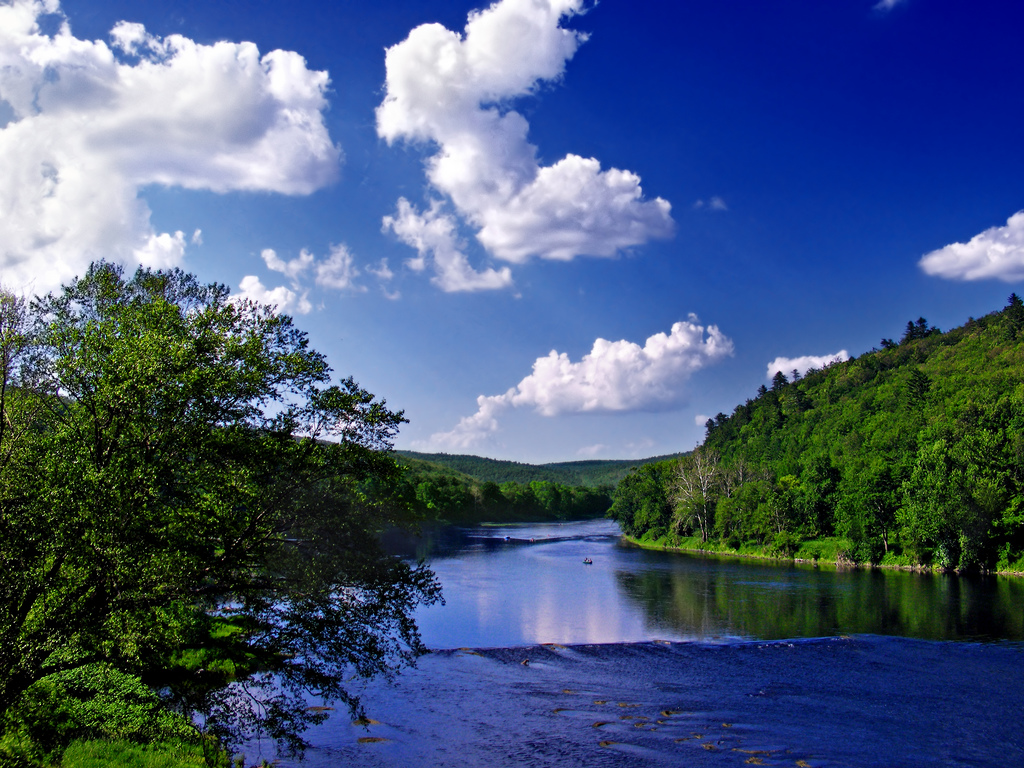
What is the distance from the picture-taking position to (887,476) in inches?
3204

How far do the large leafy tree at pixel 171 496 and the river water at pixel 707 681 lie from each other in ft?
30.7

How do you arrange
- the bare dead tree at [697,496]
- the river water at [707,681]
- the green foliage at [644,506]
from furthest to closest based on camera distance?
1. the green foliage at [644,506]
2. the bare dead tree at [697,496]
3. the river water at [707,681]

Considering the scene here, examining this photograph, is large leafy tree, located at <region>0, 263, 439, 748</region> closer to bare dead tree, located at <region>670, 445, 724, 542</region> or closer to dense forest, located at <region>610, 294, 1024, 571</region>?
dense forest, located at <region>610, 294, 1024, 571</region>

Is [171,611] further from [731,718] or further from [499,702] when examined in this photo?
[731,718]

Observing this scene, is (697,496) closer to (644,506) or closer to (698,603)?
(644,506)

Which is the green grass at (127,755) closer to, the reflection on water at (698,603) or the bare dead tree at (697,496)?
the reflection on water at (698,603)

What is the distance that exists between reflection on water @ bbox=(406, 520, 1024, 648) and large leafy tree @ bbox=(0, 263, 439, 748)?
2476 centimetres

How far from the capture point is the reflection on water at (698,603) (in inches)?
1713

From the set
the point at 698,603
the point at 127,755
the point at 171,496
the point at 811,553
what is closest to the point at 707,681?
the point at 698,603

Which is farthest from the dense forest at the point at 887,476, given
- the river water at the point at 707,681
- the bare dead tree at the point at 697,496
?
the river water at the point at 707,681

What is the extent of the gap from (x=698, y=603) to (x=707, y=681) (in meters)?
22.1

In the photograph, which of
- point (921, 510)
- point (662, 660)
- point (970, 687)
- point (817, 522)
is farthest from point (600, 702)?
point (817, 522)

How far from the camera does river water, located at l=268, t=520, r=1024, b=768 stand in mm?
24391

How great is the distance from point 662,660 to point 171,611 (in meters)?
29.2
